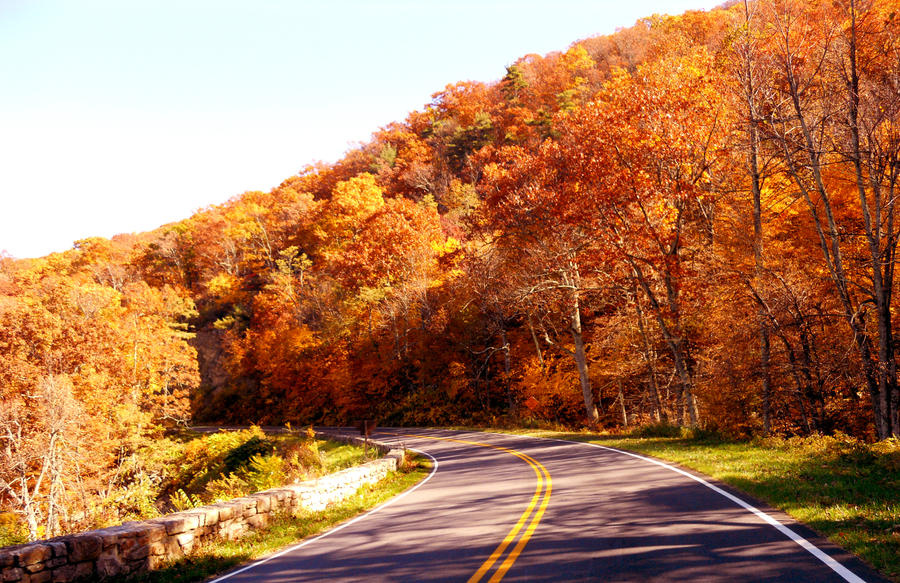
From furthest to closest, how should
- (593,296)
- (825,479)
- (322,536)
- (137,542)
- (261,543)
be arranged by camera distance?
(593,296) → (825,479) → (322,536) → (261,543) → (137,542)

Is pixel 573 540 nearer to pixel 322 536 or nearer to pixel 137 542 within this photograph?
pixel 322 536

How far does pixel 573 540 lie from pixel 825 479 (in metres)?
5.75

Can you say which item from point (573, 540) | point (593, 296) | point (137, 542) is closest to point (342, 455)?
point (593, 296)

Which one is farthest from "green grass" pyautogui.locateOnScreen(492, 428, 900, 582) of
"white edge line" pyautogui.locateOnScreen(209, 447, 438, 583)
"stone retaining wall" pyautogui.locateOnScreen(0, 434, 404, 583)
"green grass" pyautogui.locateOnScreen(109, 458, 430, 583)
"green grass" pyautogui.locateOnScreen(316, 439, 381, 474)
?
"green grass" pyautogui.locateOnScreen(316, 439, 381, 474)

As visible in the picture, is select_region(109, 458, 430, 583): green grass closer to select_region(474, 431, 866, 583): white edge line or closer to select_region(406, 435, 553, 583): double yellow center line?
select_region(406, 435, 553, 583): double yellow center line

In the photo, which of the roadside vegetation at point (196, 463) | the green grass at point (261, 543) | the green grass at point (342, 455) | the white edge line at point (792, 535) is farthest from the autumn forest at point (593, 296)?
the green grass at point (261, 543)

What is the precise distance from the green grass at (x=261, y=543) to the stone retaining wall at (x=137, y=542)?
198 mm

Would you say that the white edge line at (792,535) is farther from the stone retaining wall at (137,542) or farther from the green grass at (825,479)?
the stone retaining wall at (137,542)

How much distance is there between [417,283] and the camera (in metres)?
42.2

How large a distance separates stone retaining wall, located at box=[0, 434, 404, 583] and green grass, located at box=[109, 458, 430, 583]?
0.20 metres

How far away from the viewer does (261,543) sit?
9.64 m

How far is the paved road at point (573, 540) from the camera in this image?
19.9 feet

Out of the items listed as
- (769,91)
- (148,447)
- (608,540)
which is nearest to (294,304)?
(148,447)

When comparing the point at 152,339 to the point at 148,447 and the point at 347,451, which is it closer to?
the point at 148,447
